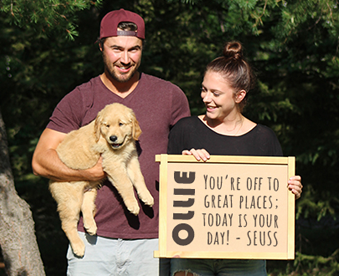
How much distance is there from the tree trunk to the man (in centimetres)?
180

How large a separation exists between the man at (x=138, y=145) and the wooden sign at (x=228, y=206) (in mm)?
Result: 472

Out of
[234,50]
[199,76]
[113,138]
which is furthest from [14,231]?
[199,76]

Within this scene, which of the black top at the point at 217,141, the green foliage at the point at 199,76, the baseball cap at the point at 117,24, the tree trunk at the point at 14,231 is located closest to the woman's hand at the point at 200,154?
the black top at the point at 217,141

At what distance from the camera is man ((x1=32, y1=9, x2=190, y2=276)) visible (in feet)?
10.8

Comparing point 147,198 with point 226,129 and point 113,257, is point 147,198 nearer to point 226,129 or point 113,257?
point 113,257

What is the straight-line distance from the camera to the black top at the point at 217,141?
3154 millimetres

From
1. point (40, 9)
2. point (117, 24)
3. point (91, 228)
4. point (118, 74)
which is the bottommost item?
point (91, 228)

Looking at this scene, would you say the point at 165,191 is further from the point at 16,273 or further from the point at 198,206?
the point at 16,273

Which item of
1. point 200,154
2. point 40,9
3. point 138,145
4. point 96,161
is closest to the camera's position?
point 200,154

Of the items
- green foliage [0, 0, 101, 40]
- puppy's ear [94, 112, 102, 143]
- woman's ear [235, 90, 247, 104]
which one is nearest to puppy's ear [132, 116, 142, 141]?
puppy's ear [94, 112, 102, 143]

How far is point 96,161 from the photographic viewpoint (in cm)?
367

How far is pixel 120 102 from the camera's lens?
3.46m

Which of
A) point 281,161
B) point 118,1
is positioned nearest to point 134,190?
point 281,161

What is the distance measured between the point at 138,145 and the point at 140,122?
203 millimetres
